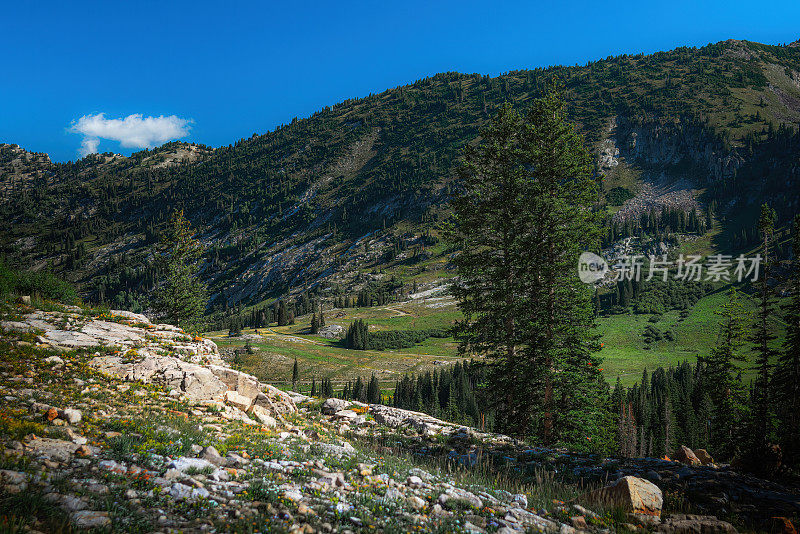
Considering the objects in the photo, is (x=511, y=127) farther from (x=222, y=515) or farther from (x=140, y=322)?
(x=140, y=322)

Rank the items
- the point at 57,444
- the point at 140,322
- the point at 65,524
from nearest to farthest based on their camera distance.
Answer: the point at 65,524
the point at 57,444
the point at 140,322

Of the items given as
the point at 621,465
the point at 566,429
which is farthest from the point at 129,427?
the point at 566,429

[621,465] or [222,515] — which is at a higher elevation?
[222,515]

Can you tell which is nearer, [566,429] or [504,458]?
[504,458]

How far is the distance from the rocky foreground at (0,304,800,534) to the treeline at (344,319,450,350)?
13577cm

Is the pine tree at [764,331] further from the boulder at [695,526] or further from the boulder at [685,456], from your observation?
the boulder at [695,526]

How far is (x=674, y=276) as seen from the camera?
185375 mm

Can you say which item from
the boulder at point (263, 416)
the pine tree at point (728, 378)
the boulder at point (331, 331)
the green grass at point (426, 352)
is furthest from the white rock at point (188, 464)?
the boulder at point (331, 331)

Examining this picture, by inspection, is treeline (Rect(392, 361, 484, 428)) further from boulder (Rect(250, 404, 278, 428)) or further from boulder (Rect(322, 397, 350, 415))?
boulder (Rect(250, 404, 278, 428))

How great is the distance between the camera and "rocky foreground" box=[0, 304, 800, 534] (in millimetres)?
5887

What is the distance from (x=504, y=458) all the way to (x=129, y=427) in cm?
1164

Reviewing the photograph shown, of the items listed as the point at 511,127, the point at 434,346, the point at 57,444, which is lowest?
the point at 434,346

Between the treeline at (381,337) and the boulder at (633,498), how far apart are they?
13945 cm

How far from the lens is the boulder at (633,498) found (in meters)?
8.09
